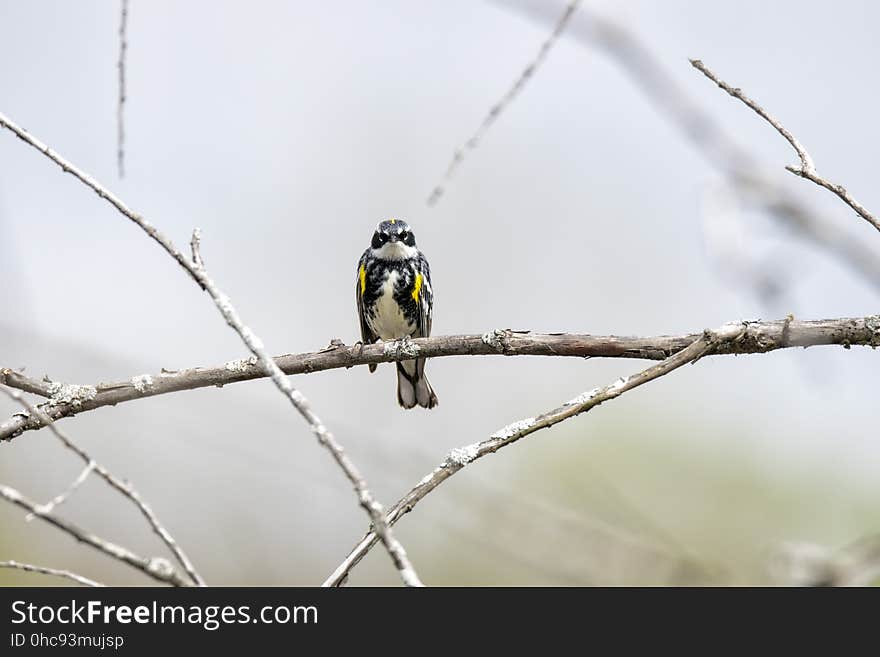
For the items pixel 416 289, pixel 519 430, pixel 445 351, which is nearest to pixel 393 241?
pixel 416 289

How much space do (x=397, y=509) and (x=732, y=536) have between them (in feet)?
40.7

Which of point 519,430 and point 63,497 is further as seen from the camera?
point 519,430

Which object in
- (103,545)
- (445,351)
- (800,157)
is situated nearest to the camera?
(103,545)

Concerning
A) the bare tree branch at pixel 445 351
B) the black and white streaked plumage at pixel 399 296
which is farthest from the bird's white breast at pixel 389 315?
the bare tree branch at pixel 445 351

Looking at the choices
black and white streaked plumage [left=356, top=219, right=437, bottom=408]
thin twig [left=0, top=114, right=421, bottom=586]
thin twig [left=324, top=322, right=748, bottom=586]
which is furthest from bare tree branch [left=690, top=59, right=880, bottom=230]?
black and white streaked plumage [left=356, top=219, right=437, bottom=408]

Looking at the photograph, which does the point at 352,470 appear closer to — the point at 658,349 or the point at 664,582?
the point at 664,582

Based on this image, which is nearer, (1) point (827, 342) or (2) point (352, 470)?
(2) point (352, 470)

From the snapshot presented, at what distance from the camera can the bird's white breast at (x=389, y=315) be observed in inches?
304

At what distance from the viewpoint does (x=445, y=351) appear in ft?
13.5

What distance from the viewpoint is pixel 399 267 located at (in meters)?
7.87

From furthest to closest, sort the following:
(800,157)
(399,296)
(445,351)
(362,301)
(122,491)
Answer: (362,301), (399,296), (445,351), (800,157), (122,491)

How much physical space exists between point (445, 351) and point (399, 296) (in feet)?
11.9

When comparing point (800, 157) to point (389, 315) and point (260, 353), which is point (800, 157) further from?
point (389, 315)
